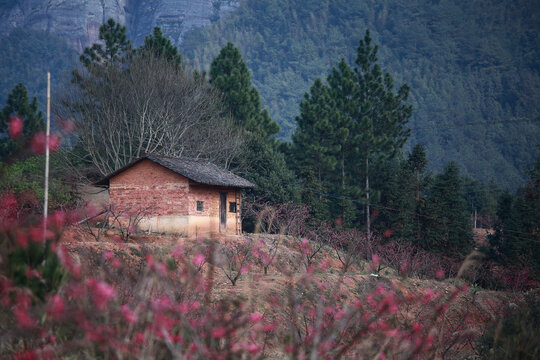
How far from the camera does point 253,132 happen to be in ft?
139

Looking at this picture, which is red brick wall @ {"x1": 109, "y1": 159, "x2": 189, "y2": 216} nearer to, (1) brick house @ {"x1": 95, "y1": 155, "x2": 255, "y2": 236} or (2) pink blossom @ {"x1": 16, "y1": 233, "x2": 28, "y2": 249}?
(1) brick house @ {"x1": 95, "y1": 155, "x2": 255, "y2": 236}

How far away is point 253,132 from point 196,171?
15.7m

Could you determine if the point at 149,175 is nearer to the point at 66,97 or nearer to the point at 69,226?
the point at 69,226

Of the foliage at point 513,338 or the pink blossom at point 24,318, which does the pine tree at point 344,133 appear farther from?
the pink blossom at point 24,318

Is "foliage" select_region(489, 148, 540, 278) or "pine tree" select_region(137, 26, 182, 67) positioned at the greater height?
"pine tree" select_region(137, 26, 182, 67)

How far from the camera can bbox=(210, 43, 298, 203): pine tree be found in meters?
37.5

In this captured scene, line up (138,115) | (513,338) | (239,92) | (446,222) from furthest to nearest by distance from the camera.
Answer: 1. (239,92)
2. (446,222)
3. (138,115)
4. (513,338)

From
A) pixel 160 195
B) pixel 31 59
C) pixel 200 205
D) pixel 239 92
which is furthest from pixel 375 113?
pixel 31 59

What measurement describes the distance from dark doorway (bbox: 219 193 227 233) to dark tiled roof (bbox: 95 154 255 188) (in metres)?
1.01

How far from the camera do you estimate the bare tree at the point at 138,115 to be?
34.2 meters

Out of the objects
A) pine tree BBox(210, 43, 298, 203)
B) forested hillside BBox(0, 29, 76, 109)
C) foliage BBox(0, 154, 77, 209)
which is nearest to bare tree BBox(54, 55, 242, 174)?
pine tree BBox(210, 43, 298, 203)

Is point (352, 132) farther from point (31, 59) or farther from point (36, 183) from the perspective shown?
point (31, 59)

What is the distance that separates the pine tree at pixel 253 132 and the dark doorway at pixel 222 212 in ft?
25.5

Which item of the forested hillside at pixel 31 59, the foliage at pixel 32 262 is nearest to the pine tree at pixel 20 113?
the foliage at pixel 32 262
